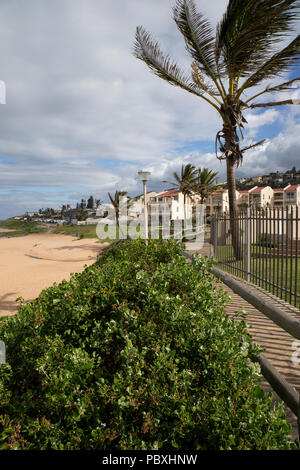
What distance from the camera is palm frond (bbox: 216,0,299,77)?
8344mm

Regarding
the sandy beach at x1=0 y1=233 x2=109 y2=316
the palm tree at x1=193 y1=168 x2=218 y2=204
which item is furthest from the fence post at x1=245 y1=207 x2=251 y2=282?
the palm tree at x1=193 y1=168 x2=218 y2=204

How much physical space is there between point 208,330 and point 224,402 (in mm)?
501

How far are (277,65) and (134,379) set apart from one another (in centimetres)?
1165

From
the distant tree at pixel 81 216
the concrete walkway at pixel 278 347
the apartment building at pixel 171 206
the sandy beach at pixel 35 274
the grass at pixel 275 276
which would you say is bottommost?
the sandy beach at pixel 35 274

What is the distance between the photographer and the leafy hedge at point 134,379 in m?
1.64

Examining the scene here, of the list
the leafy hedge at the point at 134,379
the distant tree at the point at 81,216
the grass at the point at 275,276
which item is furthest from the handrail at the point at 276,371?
the distant tree at the point at 81,216

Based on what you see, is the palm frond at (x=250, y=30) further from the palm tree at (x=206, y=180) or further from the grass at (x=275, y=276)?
the palm tree at (x=206, y=180)

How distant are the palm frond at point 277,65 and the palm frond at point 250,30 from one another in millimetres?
294

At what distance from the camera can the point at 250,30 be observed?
872 centimetres

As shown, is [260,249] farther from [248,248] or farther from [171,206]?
[171,206]

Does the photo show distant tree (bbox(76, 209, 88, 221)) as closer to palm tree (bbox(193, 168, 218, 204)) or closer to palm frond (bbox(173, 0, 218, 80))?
palm tree (bbox(193, 168, 218, 204))

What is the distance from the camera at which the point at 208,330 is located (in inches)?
83.0

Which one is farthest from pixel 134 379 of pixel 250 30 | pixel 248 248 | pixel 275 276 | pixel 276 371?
pixel 250 30
